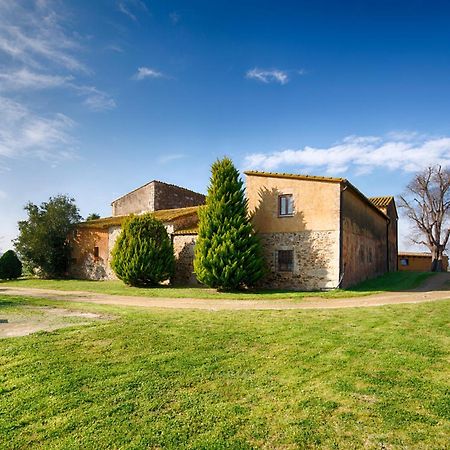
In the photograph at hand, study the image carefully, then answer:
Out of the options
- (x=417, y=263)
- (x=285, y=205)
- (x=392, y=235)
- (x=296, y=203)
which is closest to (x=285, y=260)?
(x=285, y=205)

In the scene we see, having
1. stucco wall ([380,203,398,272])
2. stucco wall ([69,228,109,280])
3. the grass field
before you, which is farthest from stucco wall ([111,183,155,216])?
the grass field

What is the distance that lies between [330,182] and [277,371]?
13.8m

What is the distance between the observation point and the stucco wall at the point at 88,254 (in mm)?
27767

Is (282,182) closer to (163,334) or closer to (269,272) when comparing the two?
(269,272)

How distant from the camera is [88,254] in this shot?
28.9 meters

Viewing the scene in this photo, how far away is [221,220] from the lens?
18578 millimetres

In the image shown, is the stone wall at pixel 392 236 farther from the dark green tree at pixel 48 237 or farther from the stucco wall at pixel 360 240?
the dark green tree at pixel 48 237

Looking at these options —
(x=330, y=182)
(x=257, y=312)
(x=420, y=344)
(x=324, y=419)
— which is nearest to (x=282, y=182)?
(x=330, y=182)

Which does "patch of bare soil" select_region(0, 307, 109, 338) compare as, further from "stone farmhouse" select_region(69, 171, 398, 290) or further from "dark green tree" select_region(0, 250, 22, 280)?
"dark green tree" select_region(0, 250, 22, 280)

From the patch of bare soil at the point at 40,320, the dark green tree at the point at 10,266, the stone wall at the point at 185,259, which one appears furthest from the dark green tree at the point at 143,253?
the dark green tree at the point at 10,266

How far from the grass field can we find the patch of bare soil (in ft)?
1.81

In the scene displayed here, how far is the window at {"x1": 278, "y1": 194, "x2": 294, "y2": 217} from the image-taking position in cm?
1927

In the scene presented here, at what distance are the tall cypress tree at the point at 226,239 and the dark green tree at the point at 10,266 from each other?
795 inches

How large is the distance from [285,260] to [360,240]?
5.30 meters
